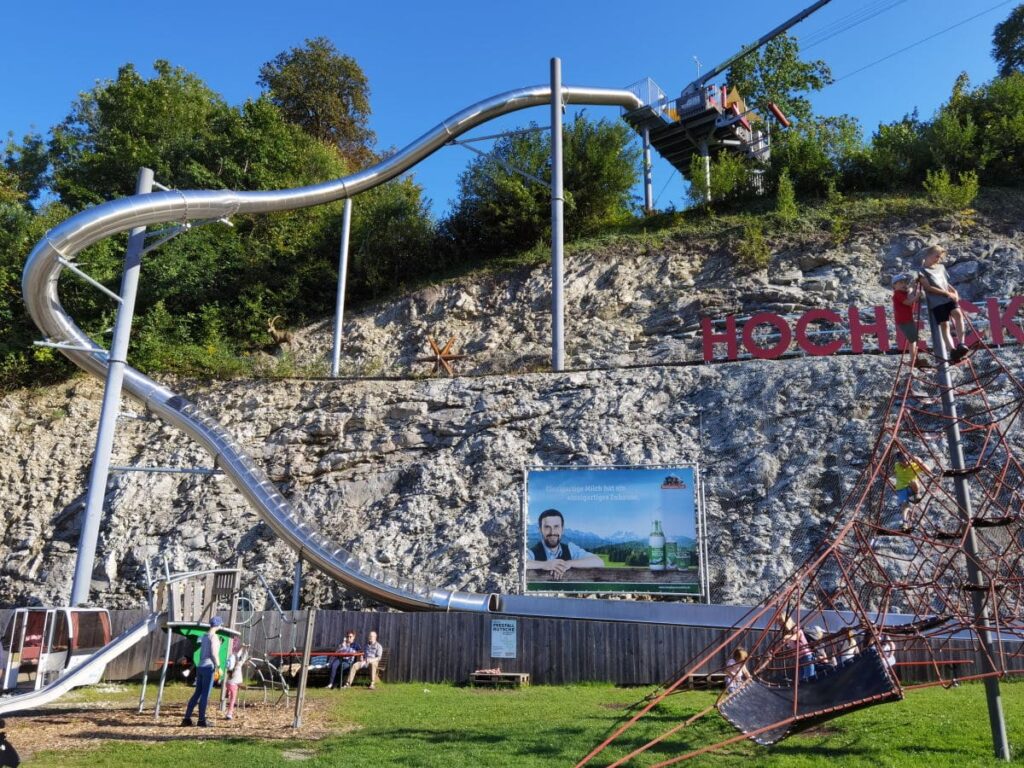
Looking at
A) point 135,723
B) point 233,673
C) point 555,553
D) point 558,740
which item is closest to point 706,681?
point 555,553

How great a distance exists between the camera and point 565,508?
18984mm

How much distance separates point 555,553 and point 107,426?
10489 mm

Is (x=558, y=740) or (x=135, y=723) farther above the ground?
(x=558, y=740)

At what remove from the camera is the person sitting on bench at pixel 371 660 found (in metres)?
16.2

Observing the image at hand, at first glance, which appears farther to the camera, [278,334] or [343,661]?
[278,334]

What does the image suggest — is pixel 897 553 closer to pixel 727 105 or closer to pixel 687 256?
pixel 687 256

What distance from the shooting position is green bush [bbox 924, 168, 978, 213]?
91.8ft

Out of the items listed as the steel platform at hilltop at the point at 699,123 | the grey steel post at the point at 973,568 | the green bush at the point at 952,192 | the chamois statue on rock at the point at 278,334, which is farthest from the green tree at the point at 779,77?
the grey steel post at the point at 973,568

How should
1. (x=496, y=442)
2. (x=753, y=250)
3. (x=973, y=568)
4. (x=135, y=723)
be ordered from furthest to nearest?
(x=753, y=250), (x=496, y=442), (x=135, y=723), (x=973, y=568)

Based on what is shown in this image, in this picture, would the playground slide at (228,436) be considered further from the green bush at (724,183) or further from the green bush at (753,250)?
the green bush at (724,183)

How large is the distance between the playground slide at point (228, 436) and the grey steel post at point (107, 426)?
103 cm

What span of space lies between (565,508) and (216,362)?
14732 millimetres

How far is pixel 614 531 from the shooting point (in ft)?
60.6

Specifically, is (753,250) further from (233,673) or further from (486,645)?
(233,673)
